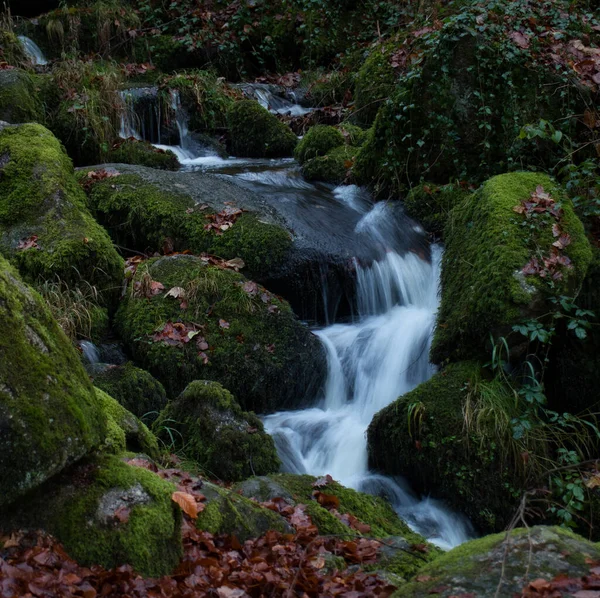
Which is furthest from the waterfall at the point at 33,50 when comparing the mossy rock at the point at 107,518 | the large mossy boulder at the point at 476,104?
the mossy rock at the point at 107,518

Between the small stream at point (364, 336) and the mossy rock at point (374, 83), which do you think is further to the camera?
the mossy rock at point (374, 83)

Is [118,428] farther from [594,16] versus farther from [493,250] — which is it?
[594,16]

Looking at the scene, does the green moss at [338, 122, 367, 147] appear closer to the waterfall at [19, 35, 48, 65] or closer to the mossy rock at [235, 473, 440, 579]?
the waterfall at [19, 35, 48, 65]

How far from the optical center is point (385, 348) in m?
7.35

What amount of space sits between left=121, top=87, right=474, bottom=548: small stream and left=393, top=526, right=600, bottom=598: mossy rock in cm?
246

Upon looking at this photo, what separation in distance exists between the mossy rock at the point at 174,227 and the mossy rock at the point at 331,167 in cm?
227

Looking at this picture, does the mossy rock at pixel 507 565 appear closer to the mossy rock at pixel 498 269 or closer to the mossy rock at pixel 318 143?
the mossy rock at pixel 498 269

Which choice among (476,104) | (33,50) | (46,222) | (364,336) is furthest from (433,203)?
(33,50)

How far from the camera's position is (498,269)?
21.1 feet

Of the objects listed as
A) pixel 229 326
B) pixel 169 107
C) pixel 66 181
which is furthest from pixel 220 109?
pixel 229 326

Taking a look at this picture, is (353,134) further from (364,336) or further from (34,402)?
(34,402)

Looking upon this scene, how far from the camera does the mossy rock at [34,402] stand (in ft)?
9.76

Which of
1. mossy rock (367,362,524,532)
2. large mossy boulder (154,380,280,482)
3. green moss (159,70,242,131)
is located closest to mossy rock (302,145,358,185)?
green moss (159,70,242,131)

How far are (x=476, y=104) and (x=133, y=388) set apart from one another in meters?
5.64
